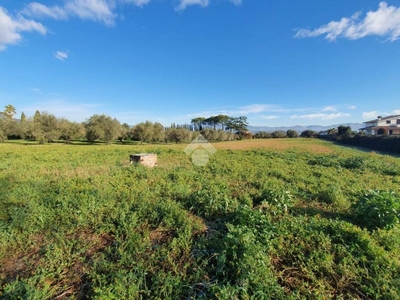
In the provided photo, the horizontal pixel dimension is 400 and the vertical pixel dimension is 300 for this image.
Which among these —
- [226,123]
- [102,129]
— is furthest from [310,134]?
[102,129]

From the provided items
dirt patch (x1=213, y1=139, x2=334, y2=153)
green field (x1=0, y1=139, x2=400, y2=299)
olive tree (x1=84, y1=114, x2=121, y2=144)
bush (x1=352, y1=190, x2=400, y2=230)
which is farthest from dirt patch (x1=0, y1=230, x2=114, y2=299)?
olive tree (x1=84, y1=114, x2=121, y2=144)

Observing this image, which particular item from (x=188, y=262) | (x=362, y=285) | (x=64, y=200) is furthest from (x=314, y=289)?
(x=64, y=200)

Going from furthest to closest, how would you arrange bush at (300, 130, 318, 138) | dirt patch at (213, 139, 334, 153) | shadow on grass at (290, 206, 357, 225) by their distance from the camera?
bush at (300, 130, 318, 138) → dirt patch at (213, 139, 334, 153) → shadow on grass at (290, 206, 357, 225)

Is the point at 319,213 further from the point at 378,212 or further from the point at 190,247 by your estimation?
the point at 190,247

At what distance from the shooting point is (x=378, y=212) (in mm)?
4074

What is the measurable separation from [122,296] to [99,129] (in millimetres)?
45523

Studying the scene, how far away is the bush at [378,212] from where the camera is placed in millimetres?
3914

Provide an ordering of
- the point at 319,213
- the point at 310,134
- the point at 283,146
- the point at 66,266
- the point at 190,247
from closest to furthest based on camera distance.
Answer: the point at 66,266, the point at 190,247, the point at 319,213, the point at 283,146, the point at 310,134

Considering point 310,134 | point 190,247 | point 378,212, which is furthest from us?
point 310,134

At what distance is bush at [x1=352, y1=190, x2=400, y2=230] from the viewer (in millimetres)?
3914

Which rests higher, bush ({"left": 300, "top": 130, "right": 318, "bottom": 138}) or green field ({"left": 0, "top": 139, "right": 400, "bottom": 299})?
bush ({"left": 300, "top": 130, "right": 318, "bottom": 138})

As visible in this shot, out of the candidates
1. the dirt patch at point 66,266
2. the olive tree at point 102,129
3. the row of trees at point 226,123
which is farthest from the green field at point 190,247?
the row of trees at point 226,123

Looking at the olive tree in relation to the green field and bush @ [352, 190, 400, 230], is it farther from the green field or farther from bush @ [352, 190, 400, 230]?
bush @ [352, 190, 400, 230]

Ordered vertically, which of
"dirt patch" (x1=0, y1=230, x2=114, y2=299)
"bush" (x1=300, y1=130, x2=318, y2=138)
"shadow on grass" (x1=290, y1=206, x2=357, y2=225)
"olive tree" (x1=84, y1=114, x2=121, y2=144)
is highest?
"olive tree" (x1=84, y1=114, x2=121, y2=144)
